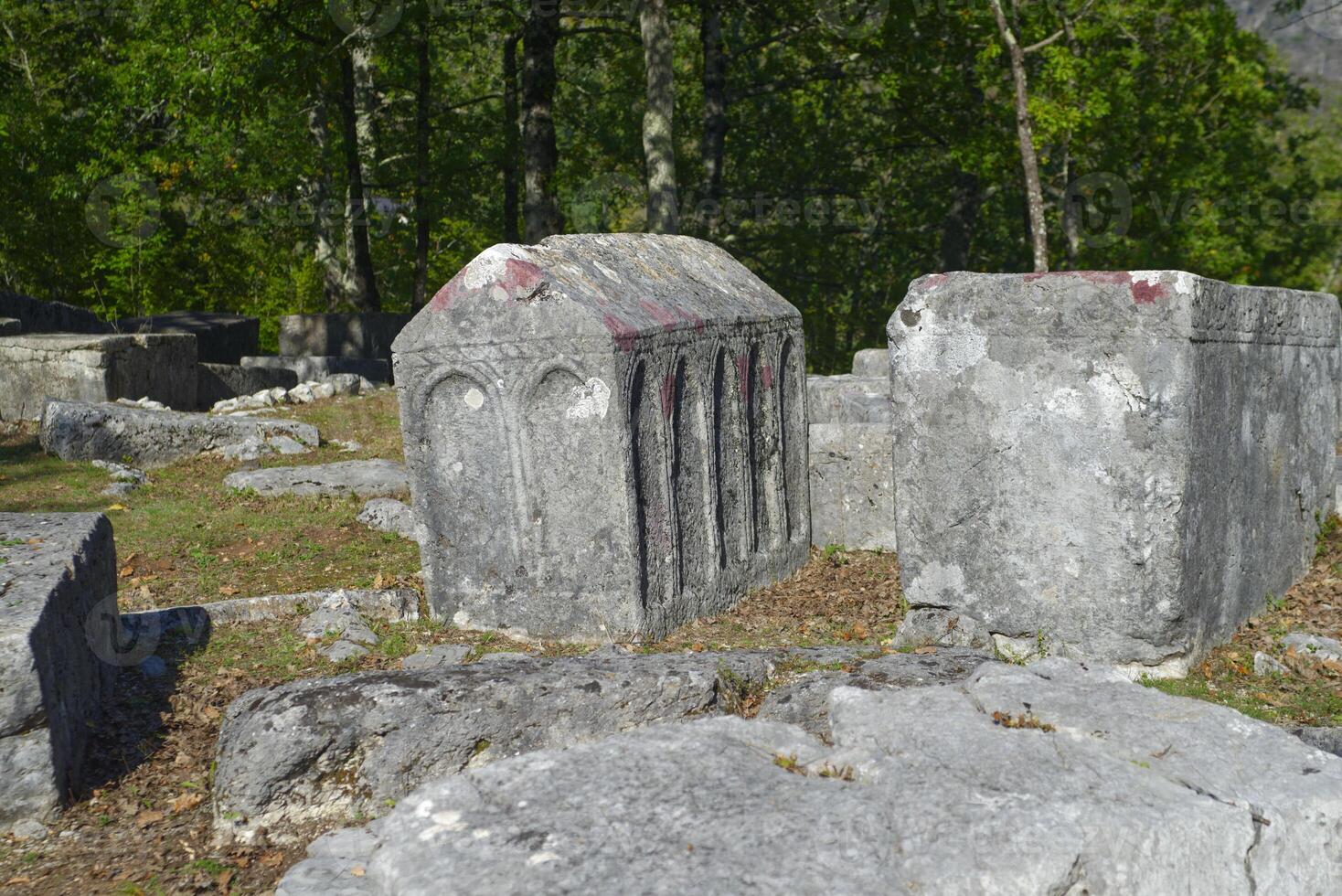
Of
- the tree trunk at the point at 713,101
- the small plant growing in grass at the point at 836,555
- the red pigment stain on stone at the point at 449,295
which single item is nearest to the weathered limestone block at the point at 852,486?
the small plant growing in grass at the point at 836,555

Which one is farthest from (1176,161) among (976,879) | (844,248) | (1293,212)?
(976,879)

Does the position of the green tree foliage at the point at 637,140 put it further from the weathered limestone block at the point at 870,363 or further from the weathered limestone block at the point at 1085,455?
the weathered limestone block at the point at 1085,455

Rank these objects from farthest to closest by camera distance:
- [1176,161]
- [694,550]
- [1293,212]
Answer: [1293,212]
[1176,161]
[694,550]

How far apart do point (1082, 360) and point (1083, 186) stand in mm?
18274

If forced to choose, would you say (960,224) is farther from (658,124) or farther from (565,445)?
(565,445)

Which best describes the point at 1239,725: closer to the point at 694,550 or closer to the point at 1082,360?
the point at 1082,360

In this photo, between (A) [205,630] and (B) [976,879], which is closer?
(B) [976,879]

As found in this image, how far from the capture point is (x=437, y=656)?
20.9 ft

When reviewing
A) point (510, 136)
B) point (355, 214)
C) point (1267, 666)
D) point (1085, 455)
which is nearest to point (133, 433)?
point (1085, 455)

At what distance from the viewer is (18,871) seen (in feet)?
13.4

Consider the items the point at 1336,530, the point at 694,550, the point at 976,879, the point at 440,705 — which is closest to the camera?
the point at 976,879

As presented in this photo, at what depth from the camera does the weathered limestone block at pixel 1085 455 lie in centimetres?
575

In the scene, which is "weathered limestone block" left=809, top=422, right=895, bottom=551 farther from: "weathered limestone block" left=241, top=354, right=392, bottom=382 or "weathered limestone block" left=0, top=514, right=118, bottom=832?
"weathered limestone block" left=241, top=354, right=392, bottom=382

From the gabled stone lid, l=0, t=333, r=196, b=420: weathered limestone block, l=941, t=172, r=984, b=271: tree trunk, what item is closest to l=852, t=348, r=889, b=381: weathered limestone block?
the gabled stone lid
